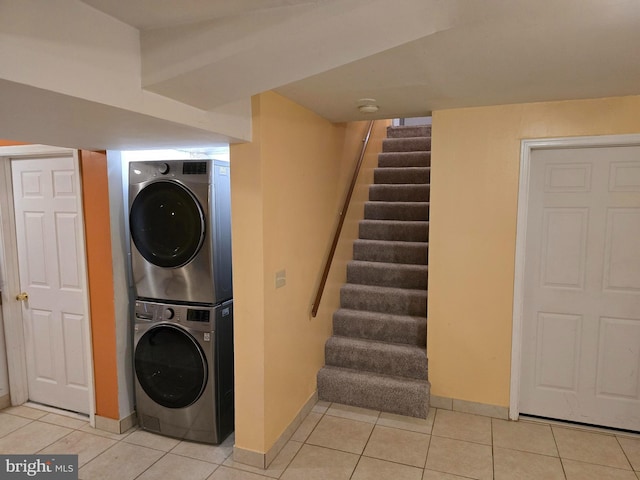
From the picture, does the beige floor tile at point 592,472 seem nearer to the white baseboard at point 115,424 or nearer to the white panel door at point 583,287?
the white panel door at point 583,287

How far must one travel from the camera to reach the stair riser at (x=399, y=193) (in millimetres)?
4332

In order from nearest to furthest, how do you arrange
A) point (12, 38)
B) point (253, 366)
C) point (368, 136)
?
point (12, 38) → point (253, 366) → point (368, 136)

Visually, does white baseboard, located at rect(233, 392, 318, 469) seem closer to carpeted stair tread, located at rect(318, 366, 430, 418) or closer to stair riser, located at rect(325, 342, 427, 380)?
carpeted stair tread, located at rect(318, 366, 430, 418)

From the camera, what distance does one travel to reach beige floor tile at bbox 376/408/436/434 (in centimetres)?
287

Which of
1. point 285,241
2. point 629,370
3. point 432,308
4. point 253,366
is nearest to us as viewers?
point 253,366

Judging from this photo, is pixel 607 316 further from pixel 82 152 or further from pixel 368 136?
pixel 82 152

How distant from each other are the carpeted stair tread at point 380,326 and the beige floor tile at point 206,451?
1302mm

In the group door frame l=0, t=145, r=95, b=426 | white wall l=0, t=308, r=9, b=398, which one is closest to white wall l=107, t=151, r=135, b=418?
door frame l=0, t=145, r=95, b=426

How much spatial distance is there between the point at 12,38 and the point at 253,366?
1925 mm

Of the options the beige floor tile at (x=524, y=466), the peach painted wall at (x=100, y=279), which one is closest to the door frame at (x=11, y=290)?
the peach painted wall at (x=100, y=279)

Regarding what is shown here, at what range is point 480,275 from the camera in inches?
116

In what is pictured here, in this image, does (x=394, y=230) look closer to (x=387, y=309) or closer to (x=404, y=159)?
(x=387, y=309)

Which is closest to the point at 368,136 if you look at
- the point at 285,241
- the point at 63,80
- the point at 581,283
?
the point at 285,241

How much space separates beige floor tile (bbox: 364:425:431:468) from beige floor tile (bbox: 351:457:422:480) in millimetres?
49
